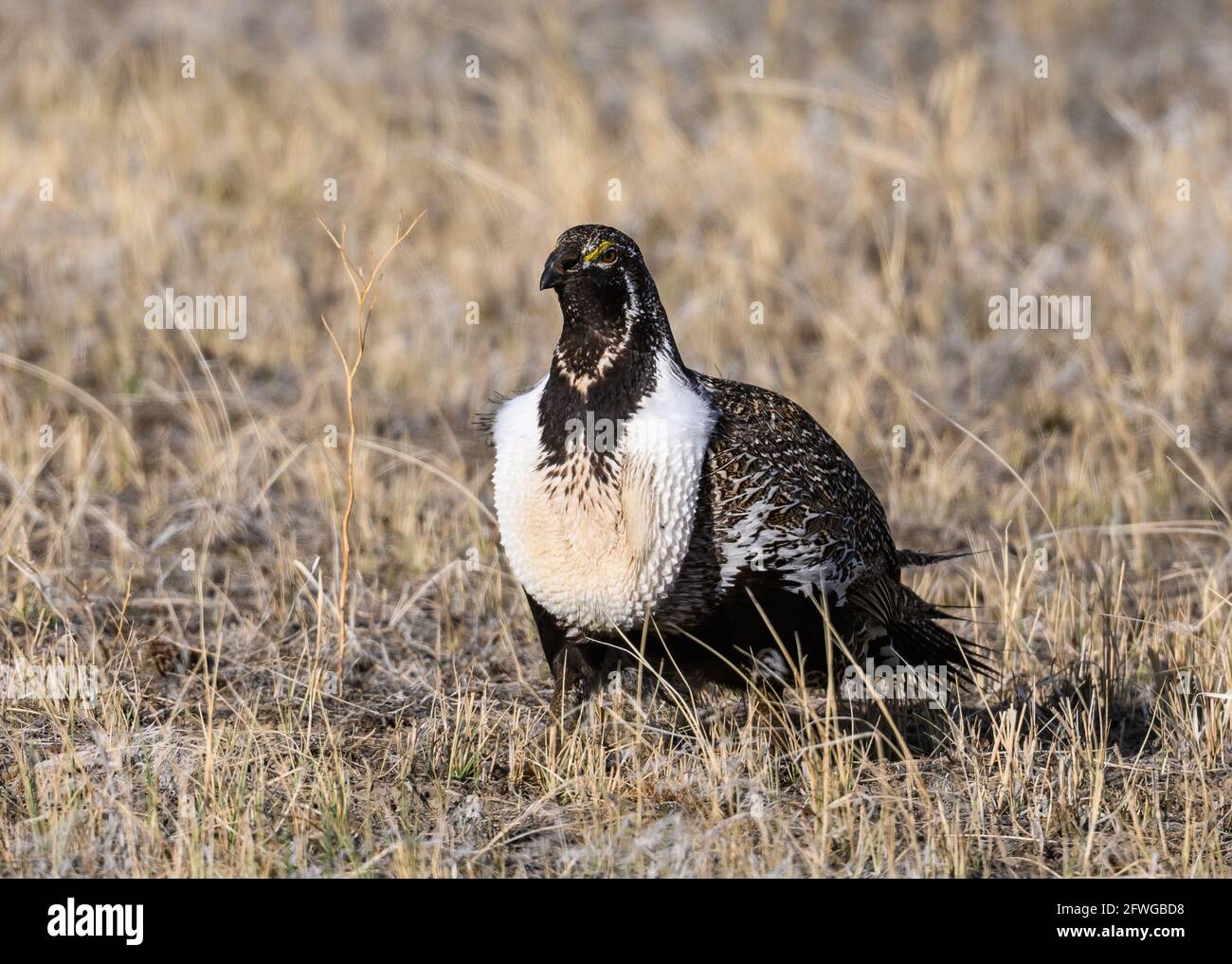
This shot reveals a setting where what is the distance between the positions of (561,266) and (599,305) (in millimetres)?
139

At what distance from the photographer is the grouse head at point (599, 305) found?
15.1 ft

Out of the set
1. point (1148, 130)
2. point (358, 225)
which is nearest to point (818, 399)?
point (358, 225)

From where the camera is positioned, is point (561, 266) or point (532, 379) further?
point (532, 379)

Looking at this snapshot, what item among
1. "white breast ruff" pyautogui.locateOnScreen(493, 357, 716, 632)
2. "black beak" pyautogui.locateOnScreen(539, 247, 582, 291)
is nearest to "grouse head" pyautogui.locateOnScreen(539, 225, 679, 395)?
"black beak" pyautogui.locateOnScreen(539, 247, 582, 291)

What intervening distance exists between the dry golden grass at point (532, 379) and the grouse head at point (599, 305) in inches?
38.7

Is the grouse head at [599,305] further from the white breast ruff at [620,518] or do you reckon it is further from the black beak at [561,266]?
the white breast ruff at [620,518]

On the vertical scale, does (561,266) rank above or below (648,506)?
above

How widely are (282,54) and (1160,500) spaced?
7.42 m

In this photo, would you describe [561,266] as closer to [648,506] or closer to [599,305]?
[599,305]

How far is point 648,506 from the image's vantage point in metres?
4.52

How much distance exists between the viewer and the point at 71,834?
429cm

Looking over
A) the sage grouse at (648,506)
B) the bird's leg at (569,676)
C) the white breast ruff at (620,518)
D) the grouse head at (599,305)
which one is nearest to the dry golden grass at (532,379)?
the bird's leg at (569,676)

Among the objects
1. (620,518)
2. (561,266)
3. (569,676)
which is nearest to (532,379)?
(569,676)

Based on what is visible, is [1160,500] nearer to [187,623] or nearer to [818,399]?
[818,399]
